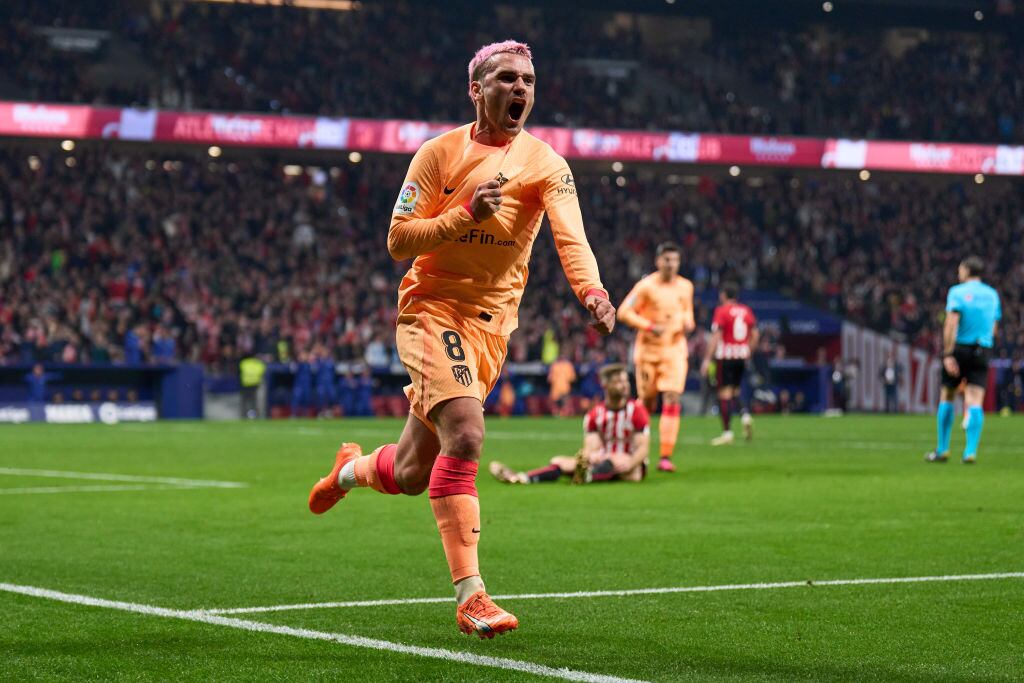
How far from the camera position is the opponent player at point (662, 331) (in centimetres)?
1631

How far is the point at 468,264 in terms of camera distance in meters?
6.13

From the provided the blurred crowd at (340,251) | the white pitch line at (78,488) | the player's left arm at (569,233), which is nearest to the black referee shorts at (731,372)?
the white pitch line at (78,488)

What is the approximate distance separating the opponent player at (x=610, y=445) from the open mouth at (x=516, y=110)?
7.55 meters

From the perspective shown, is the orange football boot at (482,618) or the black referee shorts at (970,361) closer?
the orange football boot at (482,618)

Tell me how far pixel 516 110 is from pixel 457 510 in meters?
1.59

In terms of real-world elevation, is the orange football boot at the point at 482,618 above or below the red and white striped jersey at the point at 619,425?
below

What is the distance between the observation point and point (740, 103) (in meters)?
48.4

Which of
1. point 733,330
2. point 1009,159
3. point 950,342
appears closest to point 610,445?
point 950,342

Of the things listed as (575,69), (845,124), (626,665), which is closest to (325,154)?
(575,69)

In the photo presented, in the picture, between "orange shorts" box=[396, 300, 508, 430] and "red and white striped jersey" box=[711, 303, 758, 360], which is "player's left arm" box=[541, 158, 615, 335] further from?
"red and white striped jersey" box=[711, 303, 758, 360]

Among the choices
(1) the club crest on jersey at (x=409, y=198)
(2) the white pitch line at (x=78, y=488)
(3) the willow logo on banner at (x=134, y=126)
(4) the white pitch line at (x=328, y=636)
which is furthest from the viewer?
(3) the willow logo on banner at (x=134, y=126)

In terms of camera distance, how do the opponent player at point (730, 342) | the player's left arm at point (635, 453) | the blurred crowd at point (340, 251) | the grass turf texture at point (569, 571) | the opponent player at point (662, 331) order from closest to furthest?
1. the grass turf texture at point (569, 571)
2. the player's left arm at point (635, 453)
3. the opponent player at point (662, 331)
4. the opponent player at point (730, 342)
5. the blurred crowd at point (340, 251)

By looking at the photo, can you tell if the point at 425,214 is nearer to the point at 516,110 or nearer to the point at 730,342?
the point at 516,110

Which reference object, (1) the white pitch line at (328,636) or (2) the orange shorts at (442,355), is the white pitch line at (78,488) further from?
(2) the orange shorts at (442,355)
